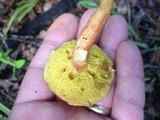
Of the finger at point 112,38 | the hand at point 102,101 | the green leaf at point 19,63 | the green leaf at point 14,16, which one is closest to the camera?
the hand at point 102,101

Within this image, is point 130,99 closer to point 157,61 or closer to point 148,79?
point 148,79

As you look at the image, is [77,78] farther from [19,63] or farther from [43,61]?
[19,63]

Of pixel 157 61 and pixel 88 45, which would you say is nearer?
pixel 88 45

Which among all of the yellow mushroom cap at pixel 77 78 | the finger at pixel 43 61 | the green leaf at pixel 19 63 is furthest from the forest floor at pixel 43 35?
the yellow mushroom cap at pixel 77 78

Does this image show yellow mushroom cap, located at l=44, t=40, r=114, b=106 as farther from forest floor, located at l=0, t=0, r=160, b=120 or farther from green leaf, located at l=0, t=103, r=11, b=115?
forest floor, located at l=0, t=0, r=160, b=120

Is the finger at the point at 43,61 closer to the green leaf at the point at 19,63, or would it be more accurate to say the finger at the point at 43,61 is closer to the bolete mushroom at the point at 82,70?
the bolete mushroom at the point at 82,70

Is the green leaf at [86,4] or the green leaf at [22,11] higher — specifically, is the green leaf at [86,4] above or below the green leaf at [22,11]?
above

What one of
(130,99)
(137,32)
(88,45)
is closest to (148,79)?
(137,32)
